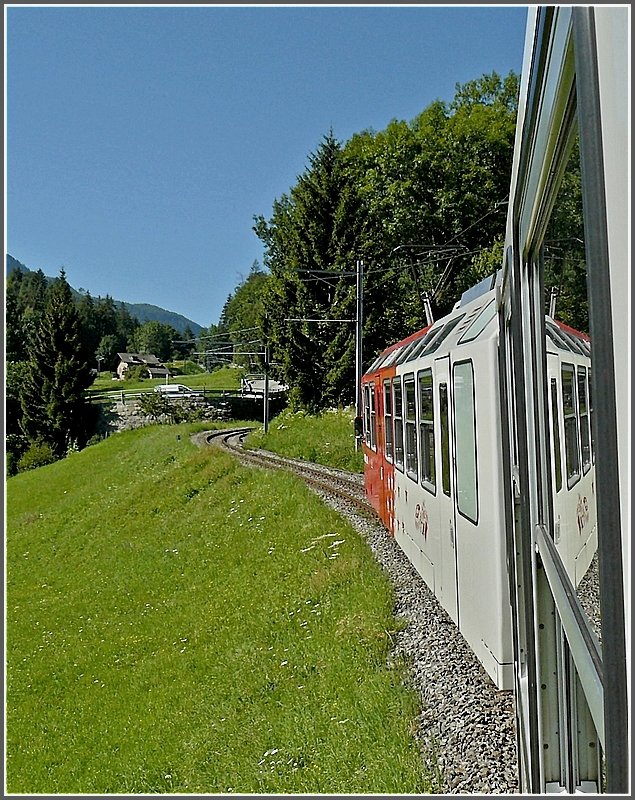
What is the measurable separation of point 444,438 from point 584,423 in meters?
3.84

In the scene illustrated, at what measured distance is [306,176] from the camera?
30375mm

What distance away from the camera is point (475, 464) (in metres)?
3.89

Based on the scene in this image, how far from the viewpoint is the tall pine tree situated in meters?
41.1

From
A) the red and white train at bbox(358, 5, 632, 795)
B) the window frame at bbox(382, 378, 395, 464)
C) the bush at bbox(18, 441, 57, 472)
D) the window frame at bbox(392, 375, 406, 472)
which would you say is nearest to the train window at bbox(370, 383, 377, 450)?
the window frame at bbox(382, 378, 395, 464)

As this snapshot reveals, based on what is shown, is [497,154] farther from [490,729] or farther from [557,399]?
[557,399]

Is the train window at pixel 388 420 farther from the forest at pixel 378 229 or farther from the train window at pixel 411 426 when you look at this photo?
the forest at pixel 378 229

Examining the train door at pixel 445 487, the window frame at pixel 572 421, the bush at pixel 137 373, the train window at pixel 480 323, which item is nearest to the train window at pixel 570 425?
the window frame at pixel 572 421

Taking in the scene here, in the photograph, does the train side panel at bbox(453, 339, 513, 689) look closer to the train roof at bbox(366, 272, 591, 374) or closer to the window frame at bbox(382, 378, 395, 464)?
the train roof at bbox(366, 272, 591, 374)

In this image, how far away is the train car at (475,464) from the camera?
1.20 meters

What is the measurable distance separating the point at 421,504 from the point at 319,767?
5.94 feet

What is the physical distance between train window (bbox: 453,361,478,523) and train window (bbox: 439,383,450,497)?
0.27 metres

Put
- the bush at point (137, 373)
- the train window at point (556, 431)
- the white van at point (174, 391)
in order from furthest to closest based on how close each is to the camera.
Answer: the bush at point (137, 373)
the white van at point (174, 391)
the train window at point (556, 431)

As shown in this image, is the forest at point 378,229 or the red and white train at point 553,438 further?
the forest at point 378,229

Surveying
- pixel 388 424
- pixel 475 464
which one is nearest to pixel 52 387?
pixel 388 424
